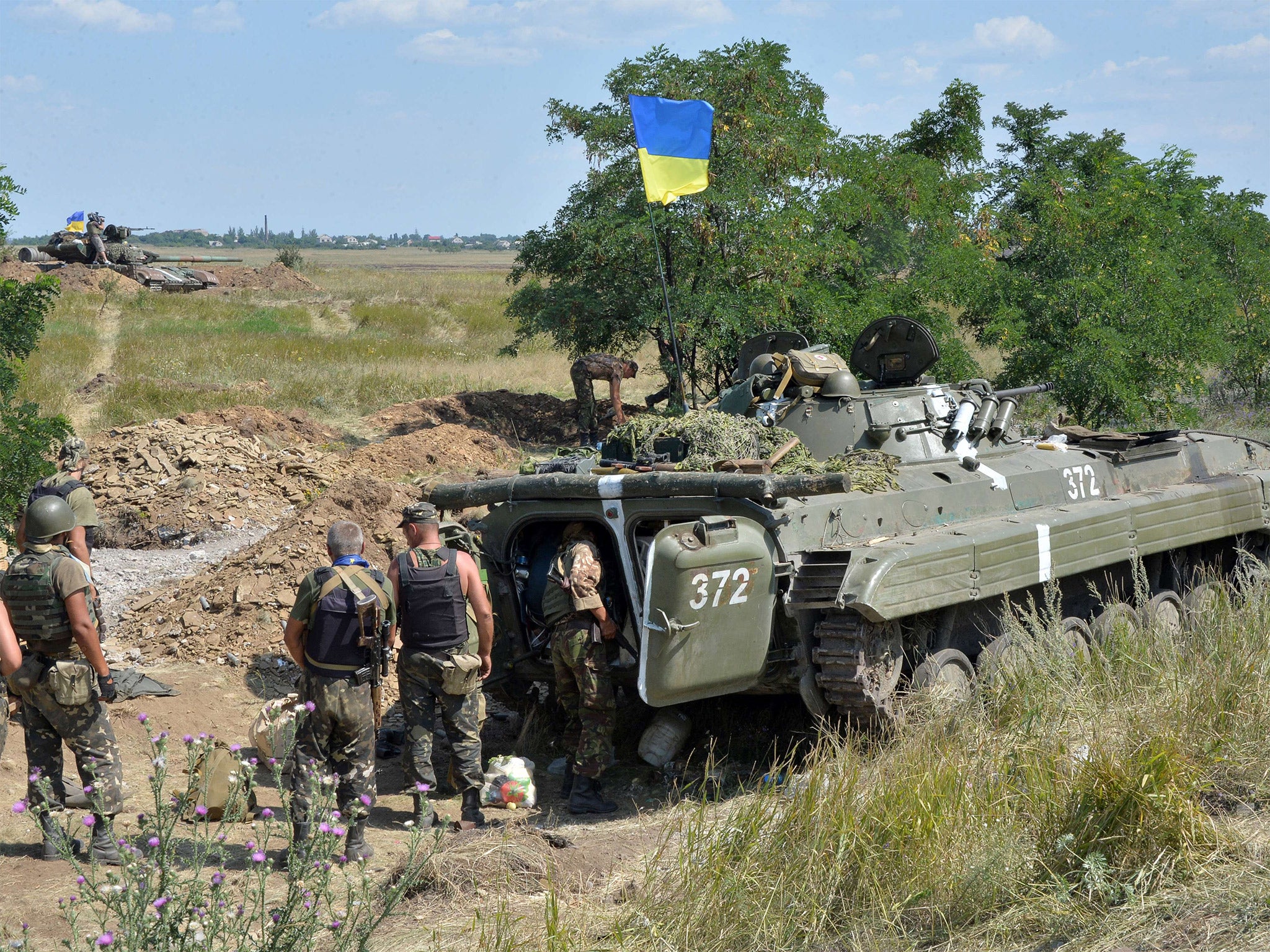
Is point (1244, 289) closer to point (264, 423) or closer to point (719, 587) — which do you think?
point (264, 423)

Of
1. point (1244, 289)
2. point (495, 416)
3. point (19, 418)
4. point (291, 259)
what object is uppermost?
point (291, 259)

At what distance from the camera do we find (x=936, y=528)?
316 inches

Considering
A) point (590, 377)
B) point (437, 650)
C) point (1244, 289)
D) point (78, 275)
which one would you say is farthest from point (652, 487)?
point (78, 275)

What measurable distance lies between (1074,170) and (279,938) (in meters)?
21.2

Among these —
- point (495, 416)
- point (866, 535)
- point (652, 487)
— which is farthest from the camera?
point (495, 416)

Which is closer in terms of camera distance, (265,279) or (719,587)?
(719,587)

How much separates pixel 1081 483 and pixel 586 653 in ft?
14.5

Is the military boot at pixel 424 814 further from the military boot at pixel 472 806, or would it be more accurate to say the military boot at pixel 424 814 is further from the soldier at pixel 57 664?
the soldier at pixel 57 664

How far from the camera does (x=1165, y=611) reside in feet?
31.6

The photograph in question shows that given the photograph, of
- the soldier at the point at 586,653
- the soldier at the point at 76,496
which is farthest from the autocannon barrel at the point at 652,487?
the soldier at the point at 76,496

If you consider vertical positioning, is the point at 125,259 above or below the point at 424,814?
above

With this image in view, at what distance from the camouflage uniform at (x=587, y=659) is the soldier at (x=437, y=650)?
477mm

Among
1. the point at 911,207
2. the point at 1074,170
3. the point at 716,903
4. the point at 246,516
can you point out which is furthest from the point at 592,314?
the point at 716,903

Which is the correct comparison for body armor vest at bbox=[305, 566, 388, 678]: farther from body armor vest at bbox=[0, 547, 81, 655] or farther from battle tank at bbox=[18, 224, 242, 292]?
battle tank at bbox=[18, 224, 242, 292]
